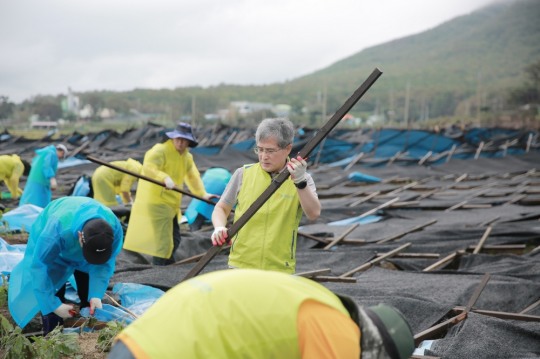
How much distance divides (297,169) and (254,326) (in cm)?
133

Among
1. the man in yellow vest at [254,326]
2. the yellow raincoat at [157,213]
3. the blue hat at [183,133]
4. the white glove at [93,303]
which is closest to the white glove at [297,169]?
the man in yellow vest at [254,326]

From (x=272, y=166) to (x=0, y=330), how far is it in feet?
6.38

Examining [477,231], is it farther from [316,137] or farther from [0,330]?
[0,330]

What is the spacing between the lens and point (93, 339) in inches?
148

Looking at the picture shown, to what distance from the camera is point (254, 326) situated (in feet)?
5.46

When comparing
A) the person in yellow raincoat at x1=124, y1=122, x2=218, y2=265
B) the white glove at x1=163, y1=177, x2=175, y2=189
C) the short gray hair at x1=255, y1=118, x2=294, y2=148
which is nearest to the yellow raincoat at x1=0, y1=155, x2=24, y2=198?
the person in yellow raincoat at x1=124, y1=122, x2=218, y2=265

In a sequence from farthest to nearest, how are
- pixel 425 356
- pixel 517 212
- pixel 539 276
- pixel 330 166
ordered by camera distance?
pixel 330 166
pixel 517 212
pixel 539 276
pixel 425 356

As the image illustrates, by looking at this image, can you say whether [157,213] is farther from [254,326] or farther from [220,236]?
[254,326]

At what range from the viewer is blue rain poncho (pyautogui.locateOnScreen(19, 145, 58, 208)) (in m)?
8.45

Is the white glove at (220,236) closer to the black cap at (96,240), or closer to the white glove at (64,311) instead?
the black cap at (96,240)


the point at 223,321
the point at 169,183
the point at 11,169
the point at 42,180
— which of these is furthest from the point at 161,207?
the point at 223,321

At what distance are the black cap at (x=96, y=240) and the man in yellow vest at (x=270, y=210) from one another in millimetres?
718

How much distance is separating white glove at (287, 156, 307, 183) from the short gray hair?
0.48 feet

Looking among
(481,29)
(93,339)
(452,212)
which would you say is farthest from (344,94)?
(93,339)
